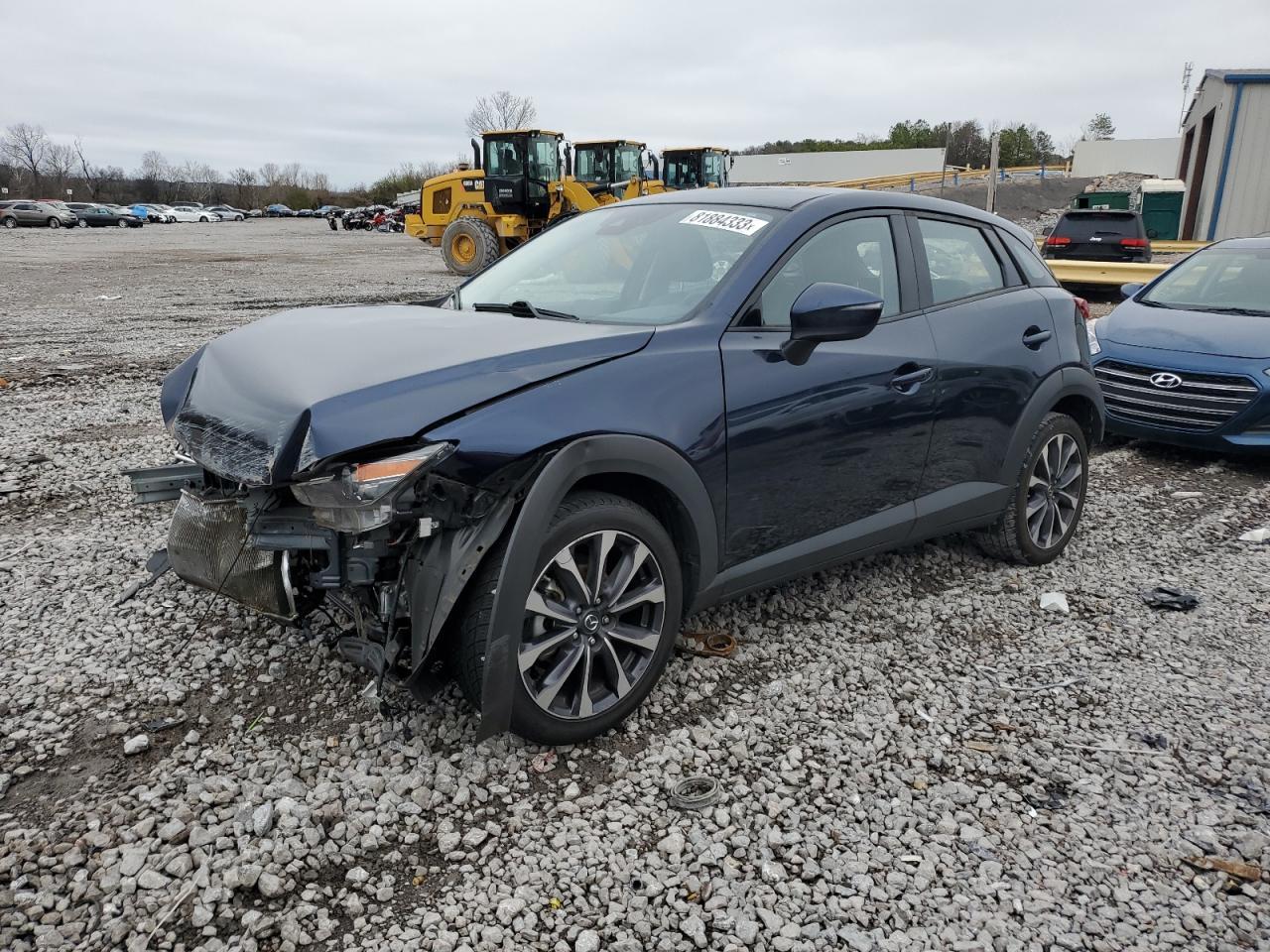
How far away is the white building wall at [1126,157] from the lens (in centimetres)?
5938

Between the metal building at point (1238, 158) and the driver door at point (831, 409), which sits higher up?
the metal building at point (1238, 158)

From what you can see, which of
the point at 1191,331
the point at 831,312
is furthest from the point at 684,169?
the point at 831,312

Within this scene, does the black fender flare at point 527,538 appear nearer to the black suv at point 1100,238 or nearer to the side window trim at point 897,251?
the side window trim at point 897,251

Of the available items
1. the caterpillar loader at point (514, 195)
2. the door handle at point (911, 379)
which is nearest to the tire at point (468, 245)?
the caterpillar loader at point (514, 195)

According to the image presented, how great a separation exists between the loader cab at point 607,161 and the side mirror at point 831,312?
18981mm

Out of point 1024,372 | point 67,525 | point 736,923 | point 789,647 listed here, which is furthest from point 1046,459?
point 67,525

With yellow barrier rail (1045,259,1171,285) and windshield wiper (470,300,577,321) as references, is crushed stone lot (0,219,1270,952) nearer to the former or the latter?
windshield wiper (470,300,577,321)

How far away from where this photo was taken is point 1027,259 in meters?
4.63

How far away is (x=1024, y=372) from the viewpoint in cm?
426

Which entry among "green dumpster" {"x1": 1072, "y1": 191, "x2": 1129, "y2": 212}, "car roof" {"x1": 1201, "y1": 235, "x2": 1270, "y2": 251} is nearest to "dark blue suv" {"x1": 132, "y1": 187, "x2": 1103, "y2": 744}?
"car roof" {"x1": 1201, "y1": 235, "x2": 1270, "y2": 251}

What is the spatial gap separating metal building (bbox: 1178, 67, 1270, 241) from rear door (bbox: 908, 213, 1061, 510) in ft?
75.0

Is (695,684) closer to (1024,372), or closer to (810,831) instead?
(810,831)

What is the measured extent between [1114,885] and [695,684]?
56.8 inches

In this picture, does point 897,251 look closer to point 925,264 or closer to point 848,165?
point 925,264
